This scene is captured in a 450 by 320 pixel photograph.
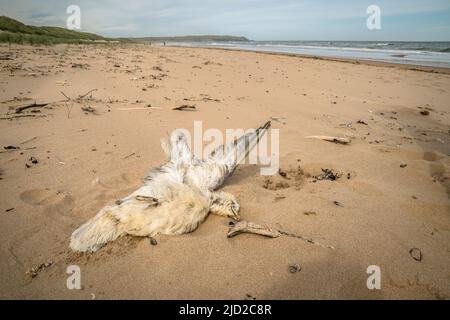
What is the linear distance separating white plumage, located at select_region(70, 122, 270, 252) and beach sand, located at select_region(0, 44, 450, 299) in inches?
3.5

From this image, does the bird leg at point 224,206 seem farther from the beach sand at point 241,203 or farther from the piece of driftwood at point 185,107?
the piece of driftwood at point 185,107

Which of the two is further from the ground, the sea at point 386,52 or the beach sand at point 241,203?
the sea at point 386,52

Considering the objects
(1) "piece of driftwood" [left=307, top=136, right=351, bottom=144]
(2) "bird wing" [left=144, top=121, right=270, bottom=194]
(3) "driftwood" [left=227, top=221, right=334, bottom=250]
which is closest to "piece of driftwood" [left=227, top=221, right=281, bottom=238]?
(3) "driftwood" [left=227, top=221, right=334, bottom=250]

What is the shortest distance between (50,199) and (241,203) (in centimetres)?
162

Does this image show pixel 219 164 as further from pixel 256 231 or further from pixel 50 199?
pixel 50 199

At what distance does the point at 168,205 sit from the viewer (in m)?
2.01

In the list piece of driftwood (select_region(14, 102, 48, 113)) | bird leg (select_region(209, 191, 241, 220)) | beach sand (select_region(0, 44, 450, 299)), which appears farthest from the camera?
piece of driftwood (select_region(14, 102, 48, 113))

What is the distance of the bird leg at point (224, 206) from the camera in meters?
2.26

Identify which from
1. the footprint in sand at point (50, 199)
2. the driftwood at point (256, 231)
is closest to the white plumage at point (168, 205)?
the driftwood at point (256, 231)

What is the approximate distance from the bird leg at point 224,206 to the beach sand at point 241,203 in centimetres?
6

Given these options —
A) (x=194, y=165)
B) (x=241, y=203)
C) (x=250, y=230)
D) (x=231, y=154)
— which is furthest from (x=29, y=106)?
(x=250, y=230)

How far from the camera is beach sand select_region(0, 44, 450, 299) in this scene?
1.70m

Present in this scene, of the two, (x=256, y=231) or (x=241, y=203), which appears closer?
(x=256, y=231)

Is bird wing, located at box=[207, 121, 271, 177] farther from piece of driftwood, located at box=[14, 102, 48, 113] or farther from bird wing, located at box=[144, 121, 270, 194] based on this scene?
piece of driftwood, located at box=[14, 102, 48, 113]
